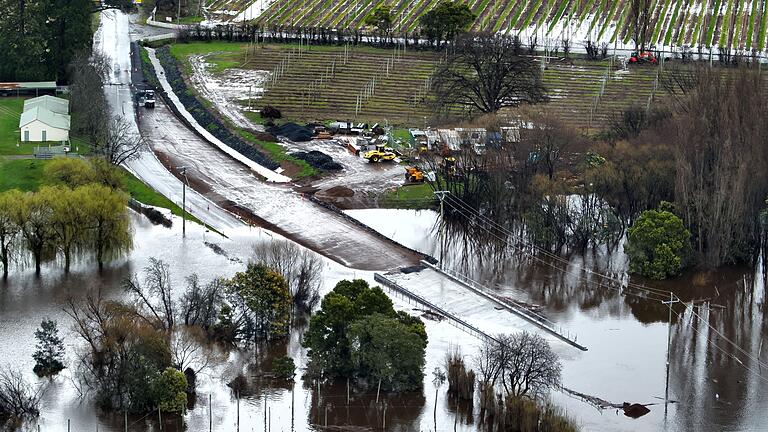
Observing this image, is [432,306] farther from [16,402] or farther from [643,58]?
[643,58]

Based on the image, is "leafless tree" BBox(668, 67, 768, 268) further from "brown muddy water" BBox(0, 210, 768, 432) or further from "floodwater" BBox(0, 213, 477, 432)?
"floodwater" BBox(0, 213, 477, 432)

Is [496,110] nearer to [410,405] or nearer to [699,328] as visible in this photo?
[699,328]

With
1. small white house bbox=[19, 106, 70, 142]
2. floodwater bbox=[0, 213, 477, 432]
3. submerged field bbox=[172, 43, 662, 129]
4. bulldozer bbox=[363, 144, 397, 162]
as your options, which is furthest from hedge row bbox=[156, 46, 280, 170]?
floodwater bbox=[0, 213, 477, 432]

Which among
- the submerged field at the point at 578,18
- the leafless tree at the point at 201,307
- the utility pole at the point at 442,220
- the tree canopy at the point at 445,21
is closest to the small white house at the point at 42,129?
the utility pole at the point at 442,220

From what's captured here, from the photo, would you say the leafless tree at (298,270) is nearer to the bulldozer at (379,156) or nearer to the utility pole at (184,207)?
the utility pole at (184,207)

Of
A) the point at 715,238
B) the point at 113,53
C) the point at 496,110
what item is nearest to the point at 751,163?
the point at 715,238
